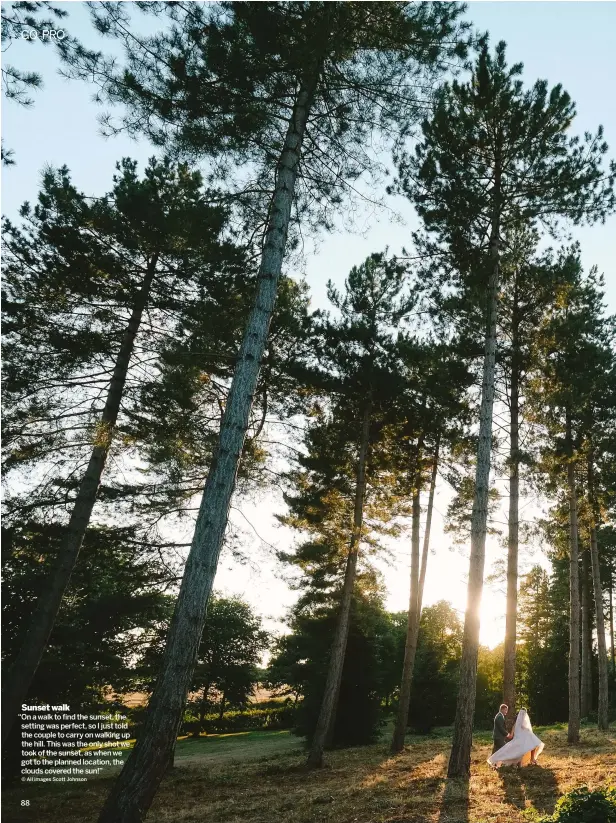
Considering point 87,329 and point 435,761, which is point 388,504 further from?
point 87,329

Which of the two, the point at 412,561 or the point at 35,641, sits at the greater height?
the point at 412,561

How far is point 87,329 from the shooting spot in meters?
11.3

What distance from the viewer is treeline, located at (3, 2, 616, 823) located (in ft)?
23.4

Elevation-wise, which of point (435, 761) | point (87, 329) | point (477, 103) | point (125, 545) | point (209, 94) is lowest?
point (435, 761)

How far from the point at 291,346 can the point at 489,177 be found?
6.40m

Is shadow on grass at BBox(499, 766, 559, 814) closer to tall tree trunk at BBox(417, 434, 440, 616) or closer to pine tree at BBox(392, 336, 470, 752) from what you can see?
pine tree at BBox(392, 336, 470, 752)

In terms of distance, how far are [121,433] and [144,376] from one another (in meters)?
1.41

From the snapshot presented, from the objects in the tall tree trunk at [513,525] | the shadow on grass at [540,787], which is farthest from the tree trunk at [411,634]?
the shadow on grass at [540,787]

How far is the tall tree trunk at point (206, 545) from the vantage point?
482 cm

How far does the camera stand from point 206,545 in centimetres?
577

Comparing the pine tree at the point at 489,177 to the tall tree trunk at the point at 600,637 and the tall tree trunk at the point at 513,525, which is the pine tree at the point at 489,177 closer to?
the tall tree trunk at the point at 513,525

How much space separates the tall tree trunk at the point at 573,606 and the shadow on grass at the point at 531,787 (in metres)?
5.88

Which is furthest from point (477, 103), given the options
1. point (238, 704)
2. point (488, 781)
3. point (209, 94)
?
point (238, 704)

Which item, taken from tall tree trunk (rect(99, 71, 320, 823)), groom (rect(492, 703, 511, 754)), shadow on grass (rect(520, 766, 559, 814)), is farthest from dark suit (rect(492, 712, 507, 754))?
tall tree trunk (rect(99, 71, 320, 823))
